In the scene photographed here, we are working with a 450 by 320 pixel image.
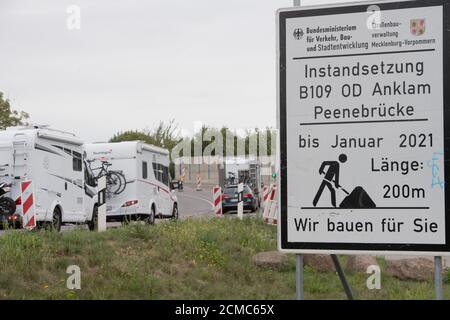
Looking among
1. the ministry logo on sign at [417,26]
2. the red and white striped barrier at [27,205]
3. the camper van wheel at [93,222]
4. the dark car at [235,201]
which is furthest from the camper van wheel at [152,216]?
the ministry logo on sign at [417,26]

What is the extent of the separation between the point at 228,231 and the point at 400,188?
7760 mm

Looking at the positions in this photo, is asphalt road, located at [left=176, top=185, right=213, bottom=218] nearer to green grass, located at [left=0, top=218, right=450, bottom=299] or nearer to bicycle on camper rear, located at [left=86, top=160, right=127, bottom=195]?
bicycle on camper rear, located at [left=86, top=160, right=127, bottom=195]

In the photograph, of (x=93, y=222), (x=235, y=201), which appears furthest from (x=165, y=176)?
(x=235, y=201)

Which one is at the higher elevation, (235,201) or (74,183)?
(74,183)

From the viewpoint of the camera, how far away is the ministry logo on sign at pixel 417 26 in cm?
471

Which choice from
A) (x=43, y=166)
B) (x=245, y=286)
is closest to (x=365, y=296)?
(x=245, y=286)

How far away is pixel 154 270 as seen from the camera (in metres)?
8.91

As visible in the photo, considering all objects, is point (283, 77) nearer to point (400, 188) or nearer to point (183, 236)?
point (400, 188)

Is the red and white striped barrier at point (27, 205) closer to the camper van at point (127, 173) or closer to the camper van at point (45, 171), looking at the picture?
the camper van at point (45, 171)

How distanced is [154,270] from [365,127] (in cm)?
479

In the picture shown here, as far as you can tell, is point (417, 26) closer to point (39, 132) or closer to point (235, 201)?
point (39, 132)

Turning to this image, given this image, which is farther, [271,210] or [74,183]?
[271,210]

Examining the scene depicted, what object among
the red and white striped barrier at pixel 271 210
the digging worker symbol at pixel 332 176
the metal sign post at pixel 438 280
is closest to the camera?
the metal sign post at pixel 438 280

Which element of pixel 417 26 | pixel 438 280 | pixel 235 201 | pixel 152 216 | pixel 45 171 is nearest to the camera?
pixel 438 280
